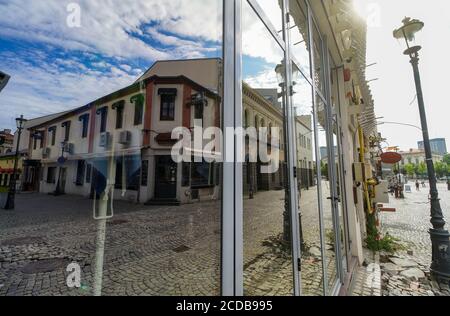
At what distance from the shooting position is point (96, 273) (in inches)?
92.7

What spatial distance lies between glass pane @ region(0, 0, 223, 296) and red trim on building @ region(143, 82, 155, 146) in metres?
0.02

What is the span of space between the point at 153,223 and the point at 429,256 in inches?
174

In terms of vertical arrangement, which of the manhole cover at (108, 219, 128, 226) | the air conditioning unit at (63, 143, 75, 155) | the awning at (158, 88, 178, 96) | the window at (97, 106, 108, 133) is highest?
the awning at (158, 88, 178, 96)

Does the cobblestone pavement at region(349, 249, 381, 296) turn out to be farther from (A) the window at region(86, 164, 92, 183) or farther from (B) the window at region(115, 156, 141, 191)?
(A) the window at region(86, 164, 92, 183)

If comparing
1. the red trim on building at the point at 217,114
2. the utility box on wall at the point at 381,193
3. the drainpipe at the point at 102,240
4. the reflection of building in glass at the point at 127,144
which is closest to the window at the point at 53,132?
the reflection of building in glass at the point at 127,144

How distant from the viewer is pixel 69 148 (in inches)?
108

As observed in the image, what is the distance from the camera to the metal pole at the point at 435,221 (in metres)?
2.44

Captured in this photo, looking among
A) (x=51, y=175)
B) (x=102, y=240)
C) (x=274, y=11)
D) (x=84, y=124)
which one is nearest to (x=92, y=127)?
(x=84, y=124)

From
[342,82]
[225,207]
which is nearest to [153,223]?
[225,207]

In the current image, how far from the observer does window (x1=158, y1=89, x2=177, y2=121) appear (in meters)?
2.77

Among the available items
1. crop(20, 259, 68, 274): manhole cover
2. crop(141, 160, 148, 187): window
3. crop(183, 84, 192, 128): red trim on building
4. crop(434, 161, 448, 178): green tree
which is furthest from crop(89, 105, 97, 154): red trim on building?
crop(434, 161, 448, 178): green tree

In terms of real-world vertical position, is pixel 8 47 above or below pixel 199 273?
above

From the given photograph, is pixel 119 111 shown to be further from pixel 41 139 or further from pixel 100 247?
pixel 100 247
